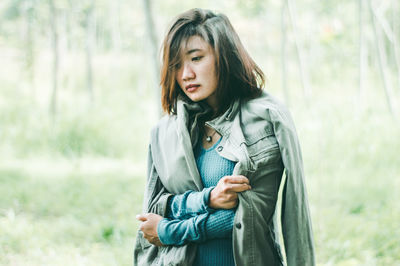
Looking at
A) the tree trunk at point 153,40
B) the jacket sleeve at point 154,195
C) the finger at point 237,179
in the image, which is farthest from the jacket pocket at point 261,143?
the tree trunk at point 153,40

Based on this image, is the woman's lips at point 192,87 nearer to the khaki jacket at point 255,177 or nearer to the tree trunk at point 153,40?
the khaki jacket at point 255,177

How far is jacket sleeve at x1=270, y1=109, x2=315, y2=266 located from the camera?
1661mm

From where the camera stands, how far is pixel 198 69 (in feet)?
5.95

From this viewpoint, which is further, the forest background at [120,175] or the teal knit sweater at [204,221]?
the forest background at [120,175]

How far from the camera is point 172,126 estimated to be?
6.35ft

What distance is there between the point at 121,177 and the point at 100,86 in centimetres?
1371

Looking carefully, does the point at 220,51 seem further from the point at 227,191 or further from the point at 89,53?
the point at 89,53

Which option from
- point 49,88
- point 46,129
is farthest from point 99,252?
point 49,88

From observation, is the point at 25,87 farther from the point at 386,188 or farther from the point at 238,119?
the point at 238,119

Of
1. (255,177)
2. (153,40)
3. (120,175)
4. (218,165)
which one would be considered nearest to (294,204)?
(255,177)

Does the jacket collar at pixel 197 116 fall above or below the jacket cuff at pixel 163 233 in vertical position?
above

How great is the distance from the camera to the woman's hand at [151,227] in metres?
1.78

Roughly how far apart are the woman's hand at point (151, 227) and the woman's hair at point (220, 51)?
65 centimetres

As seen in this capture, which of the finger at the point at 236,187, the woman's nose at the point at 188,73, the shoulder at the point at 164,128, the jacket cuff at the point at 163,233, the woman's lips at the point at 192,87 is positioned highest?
the woman's nose at the point at 188,73
